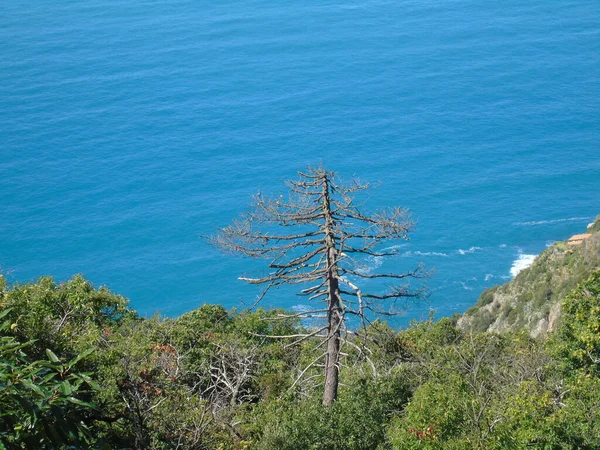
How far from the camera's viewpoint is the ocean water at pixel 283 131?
98.1 meters

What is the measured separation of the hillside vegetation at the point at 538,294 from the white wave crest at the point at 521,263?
13.4m

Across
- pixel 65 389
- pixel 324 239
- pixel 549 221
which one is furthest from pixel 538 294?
pixel 65 389

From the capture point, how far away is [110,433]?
14.9 m

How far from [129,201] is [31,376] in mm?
108346

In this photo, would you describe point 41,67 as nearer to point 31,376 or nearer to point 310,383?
point 310,383

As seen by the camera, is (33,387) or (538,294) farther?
(538,294)

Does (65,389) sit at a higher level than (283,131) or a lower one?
lower

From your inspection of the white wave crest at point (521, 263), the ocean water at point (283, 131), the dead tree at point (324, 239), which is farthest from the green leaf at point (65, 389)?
the white wave crest at point (521, 263)

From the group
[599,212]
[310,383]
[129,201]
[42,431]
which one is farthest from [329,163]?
[42,431]

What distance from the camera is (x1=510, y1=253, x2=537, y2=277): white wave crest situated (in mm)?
91506

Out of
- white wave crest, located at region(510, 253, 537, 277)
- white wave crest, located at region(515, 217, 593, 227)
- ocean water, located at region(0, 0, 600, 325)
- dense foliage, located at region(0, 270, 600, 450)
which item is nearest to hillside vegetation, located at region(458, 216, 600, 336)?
ocean water, located at region(0, 0, 600, 325)

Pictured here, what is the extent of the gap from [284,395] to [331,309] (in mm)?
3288

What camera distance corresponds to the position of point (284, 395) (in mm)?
21875

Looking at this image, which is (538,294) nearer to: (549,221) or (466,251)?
(466,251)
